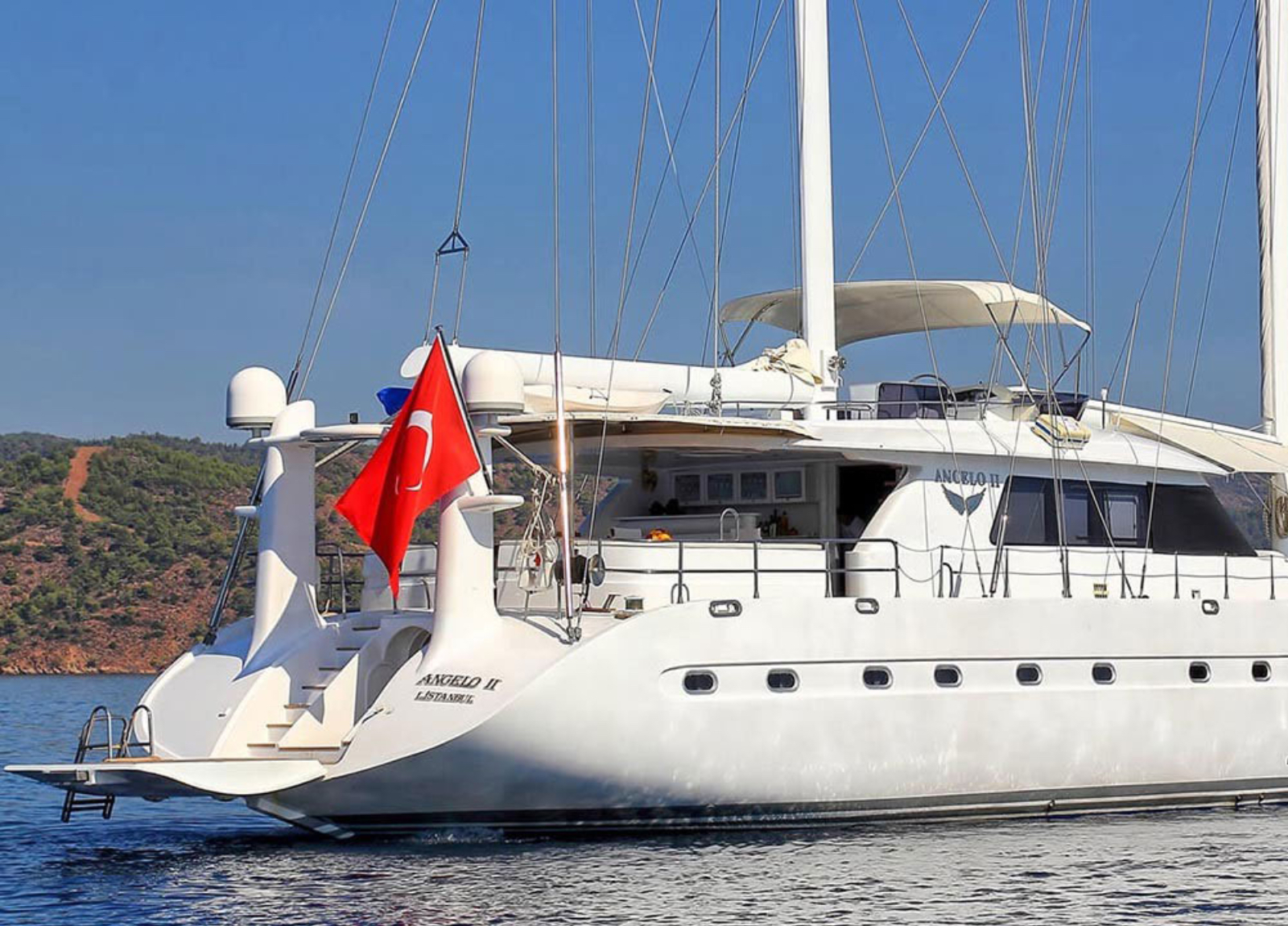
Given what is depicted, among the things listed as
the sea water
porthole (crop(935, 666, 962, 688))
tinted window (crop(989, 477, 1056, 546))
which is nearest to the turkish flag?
the sea water

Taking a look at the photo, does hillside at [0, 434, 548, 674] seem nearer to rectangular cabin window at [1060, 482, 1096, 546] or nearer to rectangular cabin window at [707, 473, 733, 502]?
rectangular cabin window at [707, 473, 733, 502]

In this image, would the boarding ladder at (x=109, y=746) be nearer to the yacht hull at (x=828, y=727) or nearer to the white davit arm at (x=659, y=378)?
the yacht hull at (x=828, y=727)

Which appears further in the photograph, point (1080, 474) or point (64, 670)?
point (64, 670)

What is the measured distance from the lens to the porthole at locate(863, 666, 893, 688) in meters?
16.2

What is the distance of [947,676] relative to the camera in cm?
1659

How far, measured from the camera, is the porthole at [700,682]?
50.6ft

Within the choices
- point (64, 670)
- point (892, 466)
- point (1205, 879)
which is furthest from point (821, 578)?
point (64, 670)

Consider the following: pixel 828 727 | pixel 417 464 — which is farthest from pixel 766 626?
pixel 417 464

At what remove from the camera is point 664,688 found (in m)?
15.3

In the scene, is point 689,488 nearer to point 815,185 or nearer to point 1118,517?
point 815,185

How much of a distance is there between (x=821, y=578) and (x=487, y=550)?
3.22 m

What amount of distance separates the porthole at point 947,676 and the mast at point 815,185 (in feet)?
13.5

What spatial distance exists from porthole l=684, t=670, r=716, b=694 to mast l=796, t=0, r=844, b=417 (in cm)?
516

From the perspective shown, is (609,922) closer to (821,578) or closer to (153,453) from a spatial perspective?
(821,578)
